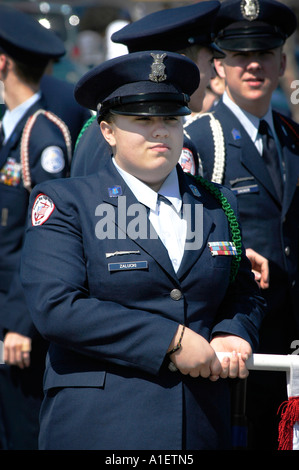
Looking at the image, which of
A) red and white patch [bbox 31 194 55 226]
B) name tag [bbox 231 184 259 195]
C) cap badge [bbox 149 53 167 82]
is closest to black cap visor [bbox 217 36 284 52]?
name tag [bbox 231 184 259 195]

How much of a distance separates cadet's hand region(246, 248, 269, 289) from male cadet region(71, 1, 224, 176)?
485 millimetres

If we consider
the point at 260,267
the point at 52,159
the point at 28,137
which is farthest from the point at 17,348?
the point at 260,267

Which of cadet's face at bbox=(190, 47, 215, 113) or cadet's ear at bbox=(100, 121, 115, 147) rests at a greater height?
cadet's face at bbox=(190, 47, 215, 113)

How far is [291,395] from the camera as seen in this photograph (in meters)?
3.05

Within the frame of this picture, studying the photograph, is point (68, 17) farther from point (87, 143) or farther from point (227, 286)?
point (227, 286)

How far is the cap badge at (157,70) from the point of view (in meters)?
2.99

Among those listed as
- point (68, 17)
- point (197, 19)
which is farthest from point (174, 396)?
point (68, 17)

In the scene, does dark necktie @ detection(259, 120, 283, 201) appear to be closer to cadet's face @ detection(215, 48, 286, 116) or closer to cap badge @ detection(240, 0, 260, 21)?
cadet's face @ detection(215, 48, 286, 116)

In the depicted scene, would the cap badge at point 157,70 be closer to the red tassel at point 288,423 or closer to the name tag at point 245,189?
the name tag at point 245,189

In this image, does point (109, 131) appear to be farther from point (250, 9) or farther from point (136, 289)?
point (250, 9)

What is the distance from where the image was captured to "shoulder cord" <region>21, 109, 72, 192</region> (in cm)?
442

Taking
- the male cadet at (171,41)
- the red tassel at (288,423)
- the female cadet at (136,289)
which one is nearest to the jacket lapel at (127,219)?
the female cadet at (136,289)

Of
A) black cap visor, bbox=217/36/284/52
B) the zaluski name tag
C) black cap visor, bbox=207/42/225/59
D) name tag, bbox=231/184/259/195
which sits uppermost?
black cap visor, bbox=217/36/284/52

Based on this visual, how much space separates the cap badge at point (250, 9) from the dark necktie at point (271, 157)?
54 centimetres
